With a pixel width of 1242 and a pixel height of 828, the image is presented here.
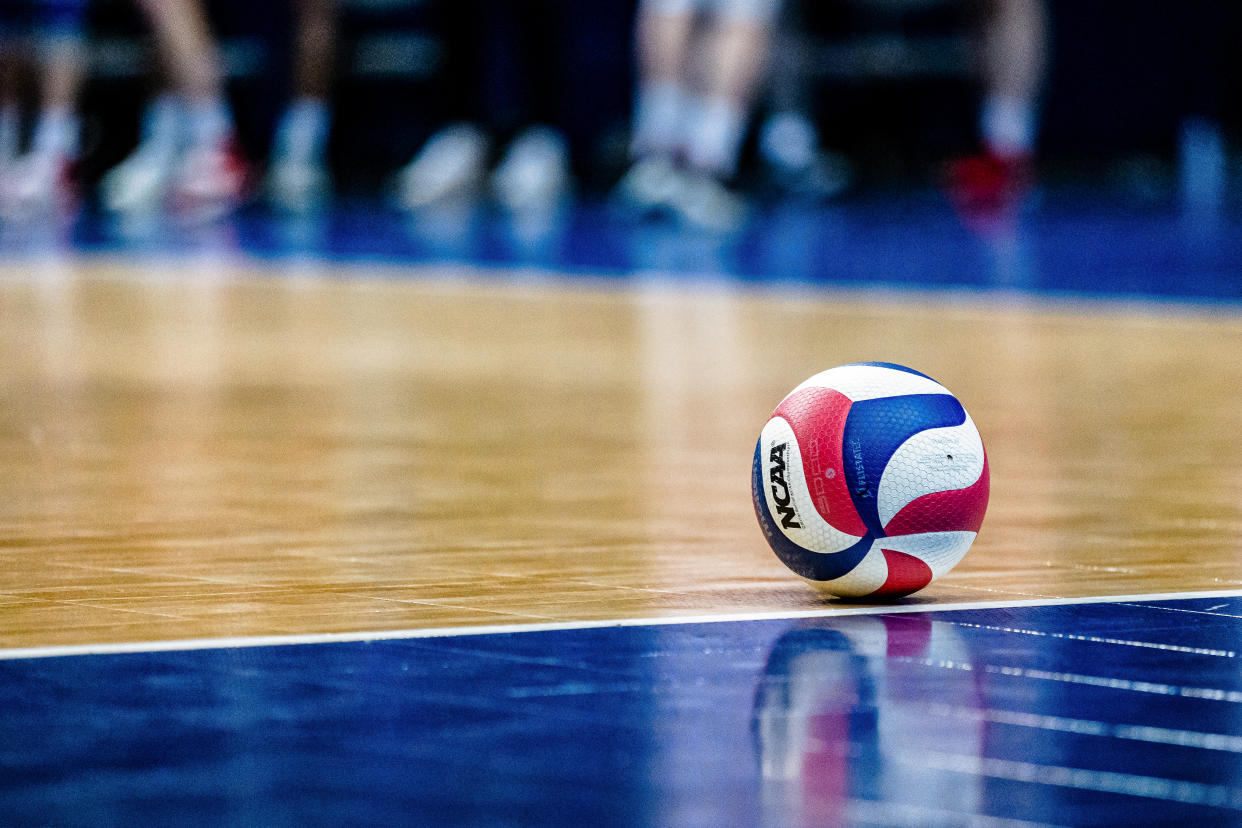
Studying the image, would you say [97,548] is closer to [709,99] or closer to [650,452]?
[650,452]

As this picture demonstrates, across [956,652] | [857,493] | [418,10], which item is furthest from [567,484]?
[418,10]

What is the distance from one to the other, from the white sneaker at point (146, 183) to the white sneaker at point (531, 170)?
1.95m

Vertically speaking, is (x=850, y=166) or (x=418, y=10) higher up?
(x=418, y=10)

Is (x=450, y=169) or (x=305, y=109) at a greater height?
(x=305, y=109)

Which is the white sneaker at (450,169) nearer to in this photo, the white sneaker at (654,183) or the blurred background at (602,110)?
the blurred background at (602,110)

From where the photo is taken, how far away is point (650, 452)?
4180mm

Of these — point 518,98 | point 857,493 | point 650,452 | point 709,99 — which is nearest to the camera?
point 857,493

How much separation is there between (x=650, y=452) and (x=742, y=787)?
2.47 meters

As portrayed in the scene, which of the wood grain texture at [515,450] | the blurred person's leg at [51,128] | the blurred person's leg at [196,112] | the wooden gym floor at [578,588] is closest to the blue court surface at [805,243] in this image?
the blurred person's leg at [196,112]

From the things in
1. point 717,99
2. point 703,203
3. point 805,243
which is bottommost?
point 805,243

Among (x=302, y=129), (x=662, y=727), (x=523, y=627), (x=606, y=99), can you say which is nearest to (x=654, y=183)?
(x=302, y=129)

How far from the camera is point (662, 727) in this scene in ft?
6.33

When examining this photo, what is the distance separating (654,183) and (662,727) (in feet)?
29.1

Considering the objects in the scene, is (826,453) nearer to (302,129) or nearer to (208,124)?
(208,124)
